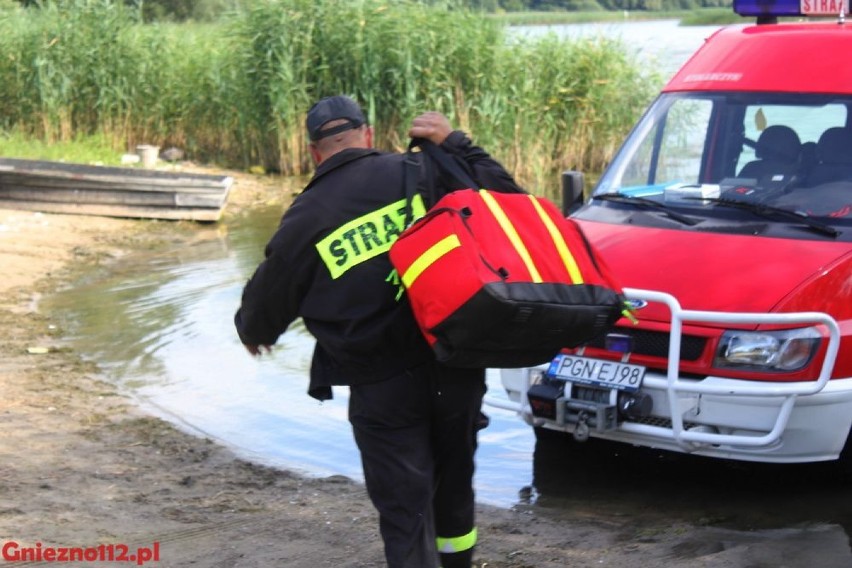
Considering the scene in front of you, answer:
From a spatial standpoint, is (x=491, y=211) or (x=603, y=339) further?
(x=603, y=339)

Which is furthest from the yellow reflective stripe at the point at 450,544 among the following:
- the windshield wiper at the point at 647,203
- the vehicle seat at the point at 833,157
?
the vehicle seat at the point at 833,157

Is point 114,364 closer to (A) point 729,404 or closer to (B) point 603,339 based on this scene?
(B) point 603,339

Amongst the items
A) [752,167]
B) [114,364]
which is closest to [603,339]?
[752,167]

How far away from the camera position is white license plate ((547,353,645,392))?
5.54 m

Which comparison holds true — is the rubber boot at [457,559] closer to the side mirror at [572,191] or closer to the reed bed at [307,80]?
the side mirror at [572,191]

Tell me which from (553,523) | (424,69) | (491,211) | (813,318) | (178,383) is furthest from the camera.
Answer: (424,69)

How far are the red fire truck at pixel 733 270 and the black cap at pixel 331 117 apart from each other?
198 cm

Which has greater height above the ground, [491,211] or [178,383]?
[491,211]

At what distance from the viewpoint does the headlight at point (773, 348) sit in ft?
17.4

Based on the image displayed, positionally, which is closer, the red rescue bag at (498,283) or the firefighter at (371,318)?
the red rescue bag at (498,283)

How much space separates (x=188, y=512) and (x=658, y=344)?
226cm

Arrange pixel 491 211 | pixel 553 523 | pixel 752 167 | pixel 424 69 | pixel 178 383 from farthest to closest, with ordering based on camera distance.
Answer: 1. pixel 424 69
2. pixel 178 383
3. pixel 752 167
4. pixel 553 523
5. pixel 491 211

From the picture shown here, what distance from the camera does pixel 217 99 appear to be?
59.8 feet

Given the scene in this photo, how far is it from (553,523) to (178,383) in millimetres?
3498
